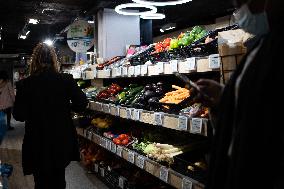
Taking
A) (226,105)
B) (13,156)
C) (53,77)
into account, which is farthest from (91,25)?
(226,105)

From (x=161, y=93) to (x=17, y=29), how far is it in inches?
431

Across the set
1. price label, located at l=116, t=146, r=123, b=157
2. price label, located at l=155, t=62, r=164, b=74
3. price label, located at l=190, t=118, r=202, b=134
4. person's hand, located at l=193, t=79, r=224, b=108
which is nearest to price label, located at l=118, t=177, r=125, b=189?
price label, located at l=116, t=146, r=123, b=157

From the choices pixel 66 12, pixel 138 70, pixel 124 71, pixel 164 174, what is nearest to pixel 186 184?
pixel 164 174

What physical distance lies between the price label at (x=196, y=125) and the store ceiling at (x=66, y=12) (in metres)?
3.93

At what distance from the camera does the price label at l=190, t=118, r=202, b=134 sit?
2677 millimetres

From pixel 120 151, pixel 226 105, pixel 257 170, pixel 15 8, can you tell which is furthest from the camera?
pixel 15 8

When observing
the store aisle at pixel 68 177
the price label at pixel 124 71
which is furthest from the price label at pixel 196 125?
the store aisle at pixel 68 177

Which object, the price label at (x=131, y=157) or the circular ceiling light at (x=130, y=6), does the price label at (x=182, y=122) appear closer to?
the price label at (x=131, y=157)

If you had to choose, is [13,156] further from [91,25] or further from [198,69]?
[198,69]

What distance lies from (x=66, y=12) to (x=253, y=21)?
8.26 meters

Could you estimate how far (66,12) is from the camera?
9086 mm

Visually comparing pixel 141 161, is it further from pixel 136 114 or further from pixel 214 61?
pixel 214 61

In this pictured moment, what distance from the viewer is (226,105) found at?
1.32 m

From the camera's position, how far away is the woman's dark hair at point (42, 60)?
341cm
